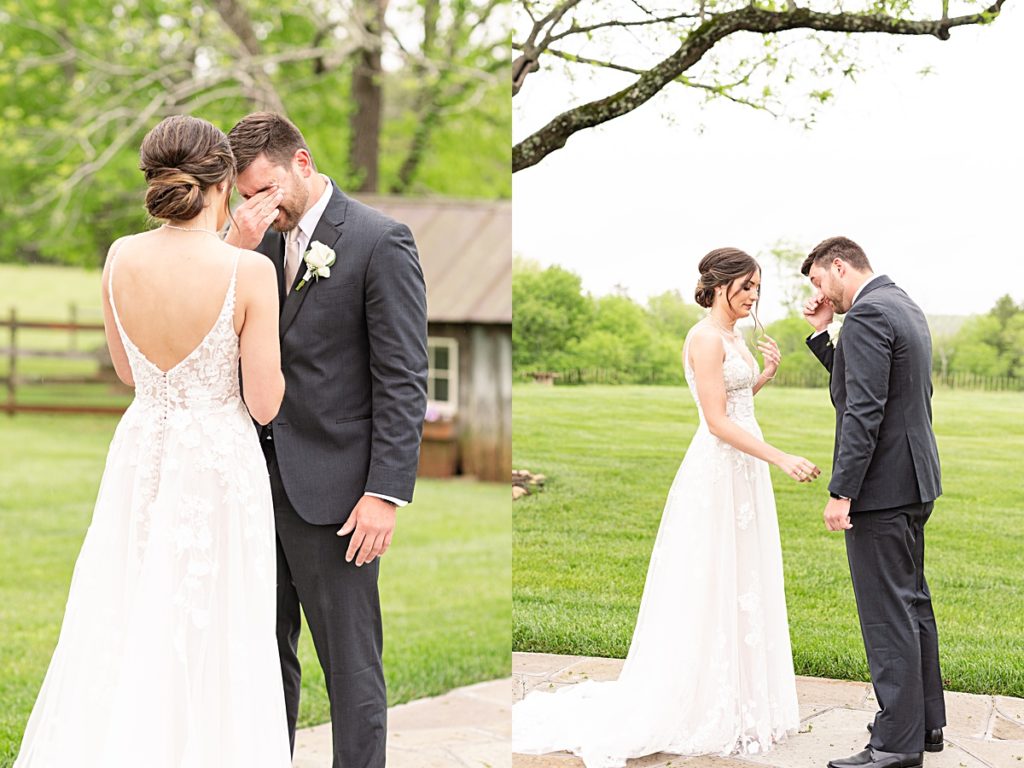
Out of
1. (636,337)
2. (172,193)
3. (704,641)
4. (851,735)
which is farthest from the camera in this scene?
(636,337)

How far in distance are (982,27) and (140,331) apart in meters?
2.49

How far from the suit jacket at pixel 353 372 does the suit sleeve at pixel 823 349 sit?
121 centimetres

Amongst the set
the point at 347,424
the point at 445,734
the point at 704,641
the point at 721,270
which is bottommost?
the point at 445,734

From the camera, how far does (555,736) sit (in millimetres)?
3807

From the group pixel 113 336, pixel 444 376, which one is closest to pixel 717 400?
pixel 113 336

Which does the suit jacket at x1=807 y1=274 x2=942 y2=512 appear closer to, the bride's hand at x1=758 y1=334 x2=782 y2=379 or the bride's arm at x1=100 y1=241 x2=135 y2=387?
the bride's hand at x1=758 y1=334 x2=782 y2=379

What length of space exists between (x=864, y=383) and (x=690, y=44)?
1.23 metres

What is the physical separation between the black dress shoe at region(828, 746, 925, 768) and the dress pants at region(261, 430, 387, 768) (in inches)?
56.0

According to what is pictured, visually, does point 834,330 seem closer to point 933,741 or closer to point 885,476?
point 885,476

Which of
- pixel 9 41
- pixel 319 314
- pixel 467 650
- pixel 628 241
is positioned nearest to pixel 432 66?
pixel 9 41

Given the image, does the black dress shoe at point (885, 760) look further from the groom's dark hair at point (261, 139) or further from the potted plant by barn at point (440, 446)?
the potted plant by barn at point (440, 446)

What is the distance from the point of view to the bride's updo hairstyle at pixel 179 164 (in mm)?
2656

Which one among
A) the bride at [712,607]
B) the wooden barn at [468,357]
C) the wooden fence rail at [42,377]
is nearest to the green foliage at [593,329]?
the bride at [712,607]

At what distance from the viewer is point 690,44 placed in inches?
144
